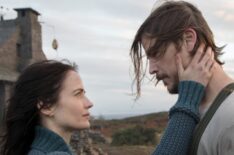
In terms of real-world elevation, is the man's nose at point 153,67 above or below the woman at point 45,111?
above

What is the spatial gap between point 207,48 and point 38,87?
1.07m

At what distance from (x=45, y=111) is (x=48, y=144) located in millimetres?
203

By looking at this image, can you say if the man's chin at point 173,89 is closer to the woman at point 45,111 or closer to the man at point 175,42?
the man at point 175,42

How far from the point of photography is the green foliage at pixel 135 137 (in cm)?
2859

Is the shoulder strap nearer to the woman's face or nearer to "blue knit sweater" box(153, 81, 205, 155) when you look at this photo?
"blue knit sweater" box(153, 81, 205, 155)

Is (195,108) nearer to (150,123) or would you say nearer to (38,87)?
(38,87)

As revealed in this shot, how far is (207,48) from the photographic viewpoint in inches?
106

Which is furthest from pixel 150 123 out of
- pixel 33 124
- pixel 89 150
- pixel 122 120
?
pixel 33 124

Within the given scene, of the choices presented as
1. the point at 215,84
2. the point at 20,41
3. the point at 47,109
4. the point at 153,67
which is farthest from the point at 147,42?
the point at 20,41

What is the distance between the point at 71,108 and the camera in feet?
9.92

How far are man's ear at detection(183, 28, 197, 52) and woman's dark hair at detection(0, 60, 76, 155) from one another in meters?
0.89

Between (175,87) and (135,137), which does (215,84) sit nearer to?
(175,87)

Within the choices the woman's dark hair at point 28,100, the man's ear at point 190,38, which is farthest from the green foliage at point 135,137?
the man's ear at point 190,38

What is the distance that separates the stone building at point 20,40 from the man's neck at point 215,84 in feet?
85.5
